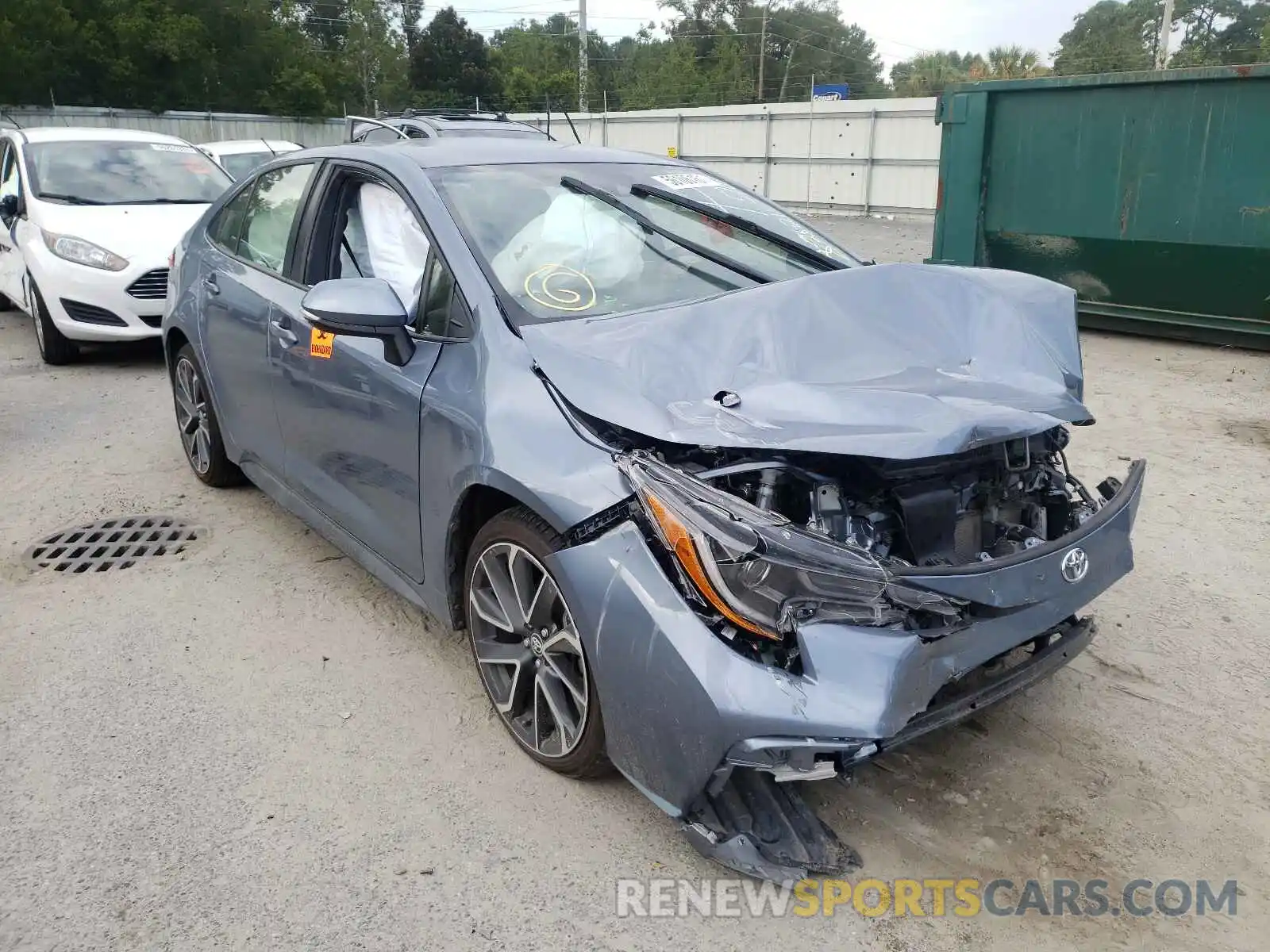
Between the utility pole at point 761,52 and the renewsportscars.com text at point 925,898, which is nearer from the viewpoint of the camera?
the renewsportscars.com text at point 925,898

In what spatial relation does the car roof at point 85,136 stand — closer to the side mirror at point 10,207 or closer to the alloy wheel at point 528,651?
the side mirror at point 10,207

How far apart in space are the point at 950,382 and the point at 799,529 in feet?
2.34

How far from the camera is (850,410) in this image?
8.02ft

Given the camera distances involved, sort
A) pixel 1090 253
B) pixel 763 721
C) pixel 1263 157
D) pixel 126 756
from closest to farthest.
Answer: pixel 763 721
pixel 126 756
pixel 1263 157
pixel 1090 253

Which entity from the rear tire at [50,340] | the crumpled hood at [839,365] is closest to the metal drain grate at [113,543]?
the crumpled hood at [839,365]

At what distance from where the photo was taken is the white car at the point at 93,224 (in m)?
7.39

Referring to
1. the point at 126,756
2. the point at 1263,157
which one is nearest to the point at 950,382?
the point at 126,756

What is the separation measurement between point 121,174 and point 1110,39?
65.3 meters

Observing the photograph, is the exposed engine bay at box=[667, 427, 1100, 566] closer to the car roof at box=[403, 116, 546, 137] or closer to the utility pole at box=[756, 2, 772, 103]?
the car roof at box=[403, 116, 546, 137]

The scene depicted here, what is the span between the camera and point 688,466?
2453mm

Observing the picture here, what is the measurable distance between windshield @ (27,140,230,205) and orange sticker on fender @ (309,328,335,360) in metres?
5.63

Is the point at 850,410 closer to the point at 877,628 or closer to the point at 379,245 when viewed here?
the point at 877,628

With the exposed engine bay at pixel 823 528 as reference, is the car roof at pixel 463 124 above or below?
above

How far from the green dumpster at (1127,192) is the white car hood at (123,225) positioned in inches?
265
